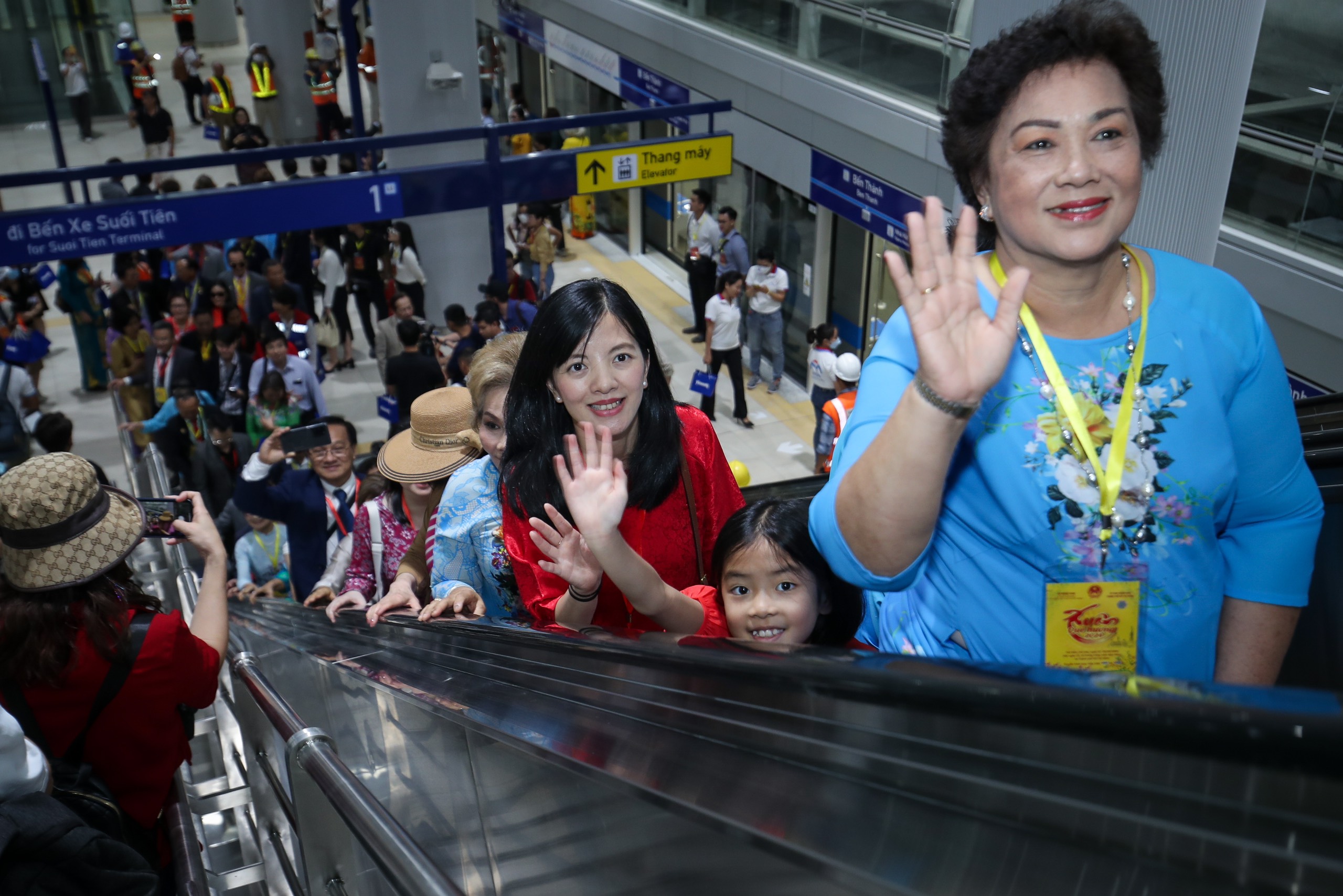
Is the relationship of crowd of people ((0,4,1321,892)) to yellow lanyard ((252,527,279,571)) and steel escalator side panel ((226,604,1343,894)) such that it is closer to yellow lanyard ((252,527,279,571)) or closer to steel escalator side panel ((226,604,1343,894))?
steel escalator side panel ((226,604,1343,894))

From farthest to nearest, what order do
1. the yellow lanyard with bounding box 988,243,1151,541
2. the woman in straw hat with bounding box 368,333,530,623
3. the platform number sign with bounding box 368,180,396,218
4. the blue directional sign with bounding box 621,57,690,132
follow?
the blue directional sign with bounding box 621,57,690,132
the platform number sign with bounding box 368,180,396,218
the woman in straw hat with bounding box 368,333,530,623
the yellow lanyard with bounding box 988,243,1151,541

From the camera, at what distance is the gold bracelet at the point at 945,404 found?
1.41 metres

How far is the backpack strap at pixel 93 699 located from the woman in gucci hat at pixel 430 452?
45.6 inches

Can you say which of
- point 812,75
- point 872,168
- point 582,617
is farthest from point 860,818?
point 812,75

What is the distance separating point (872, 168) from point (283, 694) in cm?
866

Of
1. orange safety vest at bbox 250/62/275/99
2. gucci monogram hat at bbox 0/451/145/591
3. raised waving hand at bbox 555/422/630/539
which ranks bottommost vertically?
orange safety vest at bbox 250/62/275/99

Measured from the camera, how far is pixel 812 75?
11594 mm

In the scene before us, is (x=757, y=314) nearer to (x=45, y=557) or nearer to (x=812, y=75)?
(x=812, y=75)

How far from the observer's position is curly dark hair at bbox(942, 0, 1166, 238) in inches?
63.0

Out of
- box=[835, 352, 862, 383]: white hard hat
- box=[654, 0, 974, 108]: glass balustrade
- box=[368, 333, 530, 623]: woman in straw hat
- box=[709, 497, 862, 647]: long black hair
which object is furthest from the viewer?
box=[654, 0, 974, 108]: glass balustrade

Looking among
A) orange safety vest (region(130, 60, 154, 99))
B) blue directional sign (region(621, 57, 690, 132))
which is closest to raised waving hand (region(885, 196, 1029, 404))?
blue directional sign (region(621, 57, 690, 132))

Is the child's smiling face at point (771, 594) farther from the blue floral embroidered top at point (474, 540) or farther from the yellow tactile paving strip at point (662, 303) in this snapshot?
the yellow tactile paving strip at point (662, 303)

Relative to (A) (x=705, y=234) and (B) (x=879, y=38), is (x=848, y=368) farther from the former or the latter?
(A) (x=705, y=234)

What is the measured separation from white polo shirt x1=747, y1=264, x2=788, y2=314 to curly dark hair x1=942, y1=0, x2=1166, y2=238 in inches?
408
